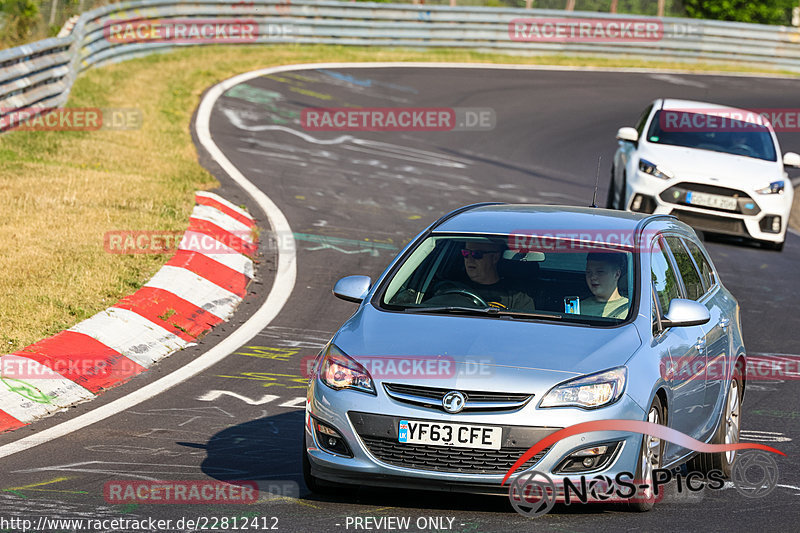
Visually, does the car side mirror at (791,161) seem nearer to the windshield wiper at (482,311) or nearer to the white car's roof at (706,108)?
the white car's roof at (706,108)

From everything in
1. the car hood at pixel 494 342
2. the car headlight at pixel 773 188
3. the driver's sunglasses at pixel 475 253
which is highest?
the driver's sunglasses at pixel 475 253

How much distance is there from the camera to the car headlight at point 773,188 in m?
16.4

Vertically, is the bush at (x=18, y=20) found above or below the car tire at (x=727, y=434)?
above

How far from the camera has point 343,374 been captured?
636 centimetres

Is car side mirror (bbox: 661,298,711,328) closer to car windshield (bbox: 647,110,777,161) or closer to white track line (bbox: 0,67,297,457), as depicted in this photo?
white track line (bbox: 0,67,297,457)

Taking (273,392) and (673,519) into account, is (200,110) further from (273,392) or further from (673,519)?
(673,519)

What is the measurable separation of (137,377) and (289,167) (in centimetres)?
943

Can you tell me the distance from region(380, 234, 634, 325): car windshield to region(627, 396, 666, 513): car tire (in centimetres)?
57

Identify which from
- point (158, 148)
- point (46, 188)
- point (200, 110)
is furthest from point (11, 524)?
point (200, 110)

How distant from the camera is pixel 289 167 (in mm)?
18172

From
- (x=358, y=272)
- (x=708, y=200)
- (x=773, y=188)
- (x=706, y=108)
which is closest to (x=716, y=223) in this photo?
(x=708, y=200)

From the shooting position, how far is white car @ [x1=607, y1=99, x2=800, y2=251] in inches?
639

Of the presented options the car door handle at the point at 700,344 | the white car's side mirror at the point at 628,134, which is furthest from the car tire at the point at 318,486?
the white car's side mirror at the point at 628,134

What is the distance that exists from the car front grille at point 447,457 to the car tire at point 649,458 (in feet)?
1.83
